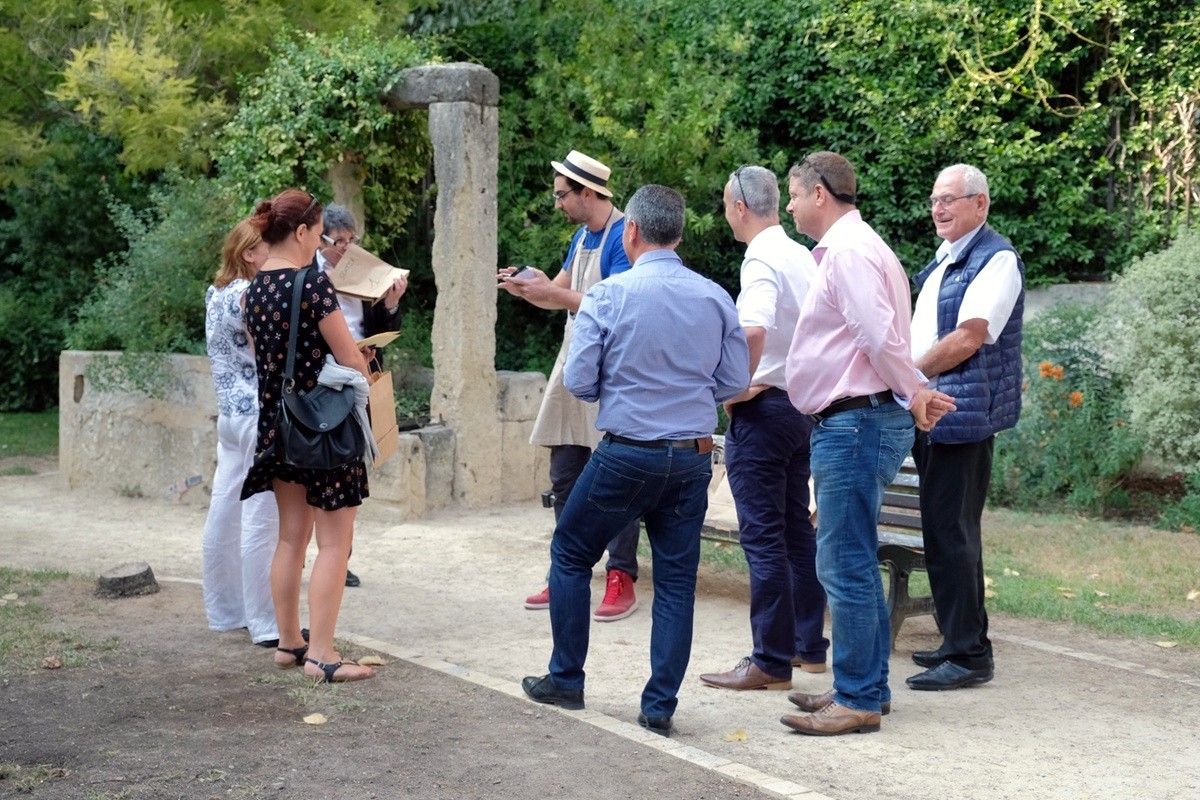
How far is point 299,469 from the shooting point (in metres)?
4.95

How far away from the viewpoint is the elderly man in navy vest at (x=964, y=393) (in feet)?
16.1

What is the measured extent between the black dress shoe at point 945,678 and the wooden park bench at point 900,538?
318 millimetres

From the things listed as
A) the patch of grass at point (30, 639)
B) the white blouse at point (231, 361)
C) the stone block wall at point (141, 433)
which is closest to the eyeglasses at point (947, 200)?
the white blouse at point (231, 361)

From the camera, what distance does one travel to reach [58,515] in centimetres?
906

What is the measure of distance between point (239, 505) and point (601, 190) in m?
2.03

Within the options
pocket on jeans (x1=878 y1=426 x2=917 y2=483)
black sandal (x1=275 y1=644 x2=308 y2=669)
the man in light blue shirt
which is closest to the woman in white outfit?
black sandal (x1=275 y1=644 x2=308 y2=669)

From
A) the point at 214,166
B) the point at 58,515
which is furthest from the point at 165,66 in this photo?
the point at 58,515

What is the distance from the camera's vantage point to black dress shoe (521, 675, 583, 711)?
462 cm

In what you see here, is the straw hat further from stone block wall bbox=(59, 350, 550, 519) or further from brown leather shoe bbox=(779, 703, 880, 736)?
stone block wall bbox=(59, 350, 550, 519)

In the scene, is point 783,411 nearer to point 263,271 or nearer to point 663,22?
point 263,271

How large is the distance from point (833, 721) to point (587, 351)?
4.83 feet

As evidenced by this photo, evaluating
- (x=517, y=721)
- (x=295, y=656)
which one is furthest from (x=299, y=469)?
(x=517, y=721)

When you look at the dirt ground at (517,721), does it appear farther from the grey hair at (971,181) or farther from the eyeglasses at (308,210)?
the grey hair at (971,181)

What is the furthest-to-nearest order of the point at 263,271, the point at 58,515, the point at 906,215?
the point at 906,215 < the point at 58,515 < the point at 263,271
